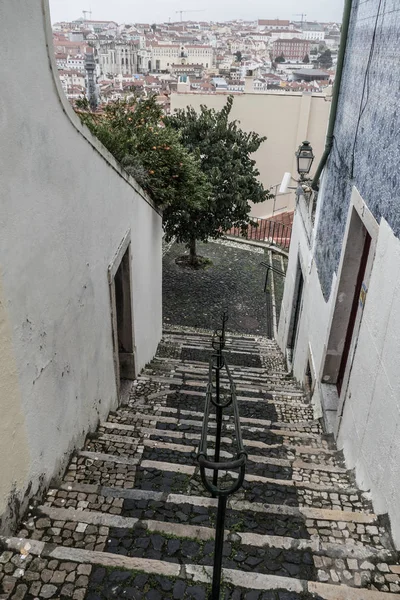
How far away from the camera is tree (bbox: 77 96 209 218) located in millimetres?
6721

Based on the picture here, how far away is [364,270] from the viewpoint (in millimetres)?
5023

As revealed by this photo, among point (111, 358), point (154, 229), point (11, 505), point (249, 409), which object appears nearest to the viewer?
point (11, 505)

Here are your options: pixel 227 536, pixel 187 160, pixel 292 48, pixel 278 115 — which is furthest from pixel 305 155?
pixel 292 48

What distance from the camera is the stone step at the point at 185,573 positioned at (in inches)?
104

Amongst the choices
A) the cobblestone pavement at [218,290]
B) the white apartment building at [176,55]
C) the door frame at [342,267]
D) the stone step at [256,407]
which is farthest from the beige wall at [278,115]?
the white apartment building at [176,55]

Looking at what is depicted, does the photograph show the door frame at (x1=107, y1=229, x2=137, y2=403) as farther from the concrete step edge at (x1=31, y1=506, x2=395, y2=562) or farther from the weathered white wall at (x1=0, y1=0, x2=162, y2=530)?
the concrete step edge at (x1=31, y1=506, x2=395, y2=562)

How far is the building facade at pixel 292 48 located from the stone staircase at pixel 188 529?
182m

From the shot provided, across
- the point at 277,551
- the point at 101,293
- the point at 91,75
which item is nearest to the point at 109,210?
the point at 101,293

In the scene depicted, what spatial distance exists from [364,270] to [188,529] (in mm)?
3194

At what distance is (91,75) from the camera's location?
A: 1112 cm

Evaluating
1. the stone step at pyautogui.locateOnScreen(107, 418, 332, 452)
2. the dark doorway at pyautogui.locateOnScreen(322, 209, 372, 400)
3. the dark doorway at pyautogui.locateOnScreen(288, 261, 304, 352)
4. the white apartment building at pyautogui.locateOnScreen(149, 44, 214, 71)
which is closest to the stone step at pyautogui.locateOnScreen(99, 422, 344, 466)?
the stone step at pyautogui.locateOnScreen(107, 418, 332, 452)

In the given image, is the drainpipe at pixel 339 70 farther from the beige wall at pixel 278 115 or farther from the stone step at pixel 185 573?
the beige wall at pixel 278 115

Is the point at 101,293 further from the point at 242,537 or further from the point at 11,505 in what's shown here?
the point at 242,537

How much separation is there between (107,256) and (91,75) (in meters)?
7.98
